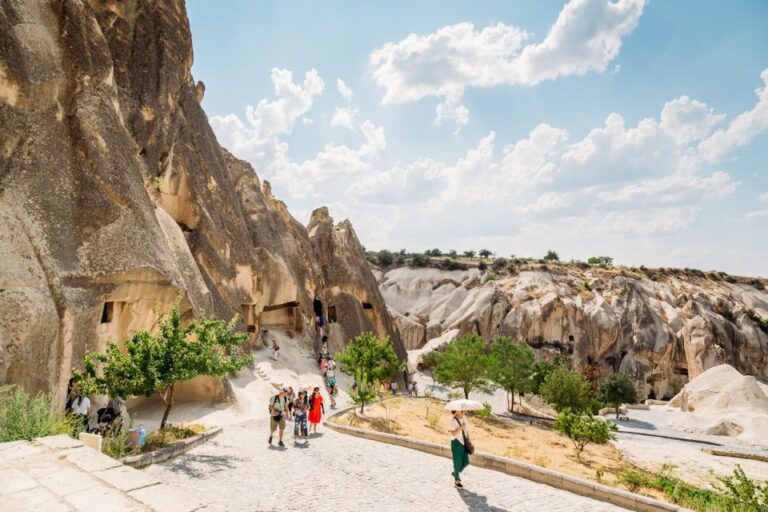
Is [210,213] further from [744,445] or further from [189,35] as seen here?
[744,445]

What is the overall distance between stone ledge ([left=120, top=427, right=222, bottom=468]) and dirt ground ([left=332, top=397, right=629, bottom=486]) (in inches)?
273

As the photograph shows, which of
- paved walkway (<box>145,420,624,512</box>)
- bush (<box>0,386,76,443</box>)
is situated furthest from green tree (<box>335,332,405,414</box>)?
bush (<box>0,386,76,443</box>)

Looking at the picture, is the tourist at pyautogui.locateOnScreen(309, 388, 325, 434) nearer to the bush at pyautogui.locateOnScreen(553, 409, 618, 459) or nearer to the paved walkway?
the paved walkway

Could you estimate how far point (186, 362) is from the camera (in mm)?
11664

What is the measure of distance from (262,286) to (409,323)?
39756mm

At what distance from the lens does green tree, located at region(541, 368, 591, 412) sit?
34812 mm

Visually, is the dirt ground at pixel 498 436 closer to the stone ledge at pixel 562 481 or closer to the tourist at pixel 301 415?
the tourist at pixel 301 415

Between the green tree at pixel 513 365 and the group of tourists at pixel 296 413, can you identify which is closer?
the group of tourists at pixel 296 413

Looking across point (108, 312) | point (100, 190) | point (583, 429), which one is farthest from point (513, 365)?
point (100, 190)

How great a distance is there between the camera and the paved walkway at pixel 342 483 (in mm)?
8328

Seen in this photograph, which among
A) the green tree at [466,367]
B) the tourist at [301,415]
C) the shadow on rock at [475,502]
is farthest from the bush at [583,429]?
the shadow on rock at [475,502]

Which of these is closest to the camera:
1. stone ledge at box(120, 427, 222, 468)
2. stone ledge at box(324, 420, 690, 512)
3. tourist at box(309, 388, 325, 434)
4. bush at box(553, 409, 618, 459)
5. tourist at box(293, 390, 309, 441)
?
stone ledge at box(324, 420, 690, 512)

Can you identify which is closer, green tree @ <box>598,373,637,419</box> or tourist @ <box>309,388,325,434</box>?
tourist @ <box>309,388,325,434</box>

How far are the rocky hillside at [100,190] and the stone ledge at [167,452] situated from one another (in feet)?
11.8
